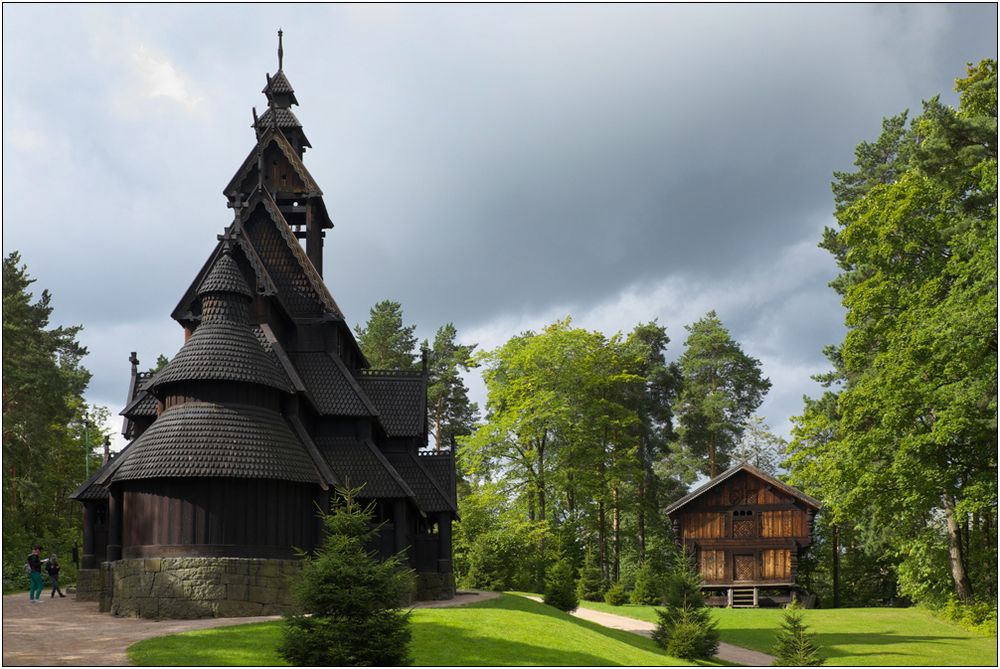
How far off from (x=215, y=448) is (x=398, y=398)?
34.8 feet

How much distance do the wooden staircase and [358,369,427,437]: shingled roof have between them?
868 inches

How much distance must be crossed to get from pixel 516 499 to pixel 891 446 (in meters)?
20.3

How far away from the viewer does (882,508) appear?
29578 millimetres

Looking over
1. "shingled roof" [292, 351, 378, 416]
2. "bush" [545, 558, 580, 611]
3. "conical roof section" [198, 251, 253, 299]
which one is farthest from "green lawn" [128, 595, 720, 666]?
"conical roof section" [198, 251, 253, 299]

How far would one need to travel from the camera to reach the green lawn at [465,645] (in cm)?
1619

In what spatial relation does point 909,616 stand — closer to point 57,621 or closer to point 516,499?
point 516,499

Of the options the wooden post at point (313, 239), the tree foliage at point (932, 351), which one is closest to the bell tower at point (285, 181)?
the wooden post at point (313, 239)

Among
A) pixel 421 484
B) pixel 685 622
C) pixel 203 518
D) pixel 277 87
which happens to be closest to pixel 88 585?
pixel 203 518

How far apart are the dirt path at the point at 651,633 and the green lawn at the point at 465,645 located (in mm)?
3766

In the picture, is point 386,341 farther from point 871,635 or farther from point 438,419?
point 871,635

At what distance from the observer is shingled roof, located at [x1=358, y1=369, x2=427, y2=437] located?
31594mm

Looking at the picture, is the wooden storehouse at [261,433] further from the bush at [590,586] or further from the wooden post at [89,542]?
the bush at [590,586]

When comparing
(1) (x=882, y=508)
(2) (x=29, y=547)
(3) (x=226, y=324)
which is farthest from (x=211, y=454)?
(2) (x=29, y=547)

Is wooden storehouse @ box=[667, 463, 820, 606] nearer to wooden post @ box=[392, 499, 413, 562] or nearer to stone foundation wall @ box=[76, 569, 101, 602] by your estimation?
wooden post @ box=[392, 499, 413, 562]
